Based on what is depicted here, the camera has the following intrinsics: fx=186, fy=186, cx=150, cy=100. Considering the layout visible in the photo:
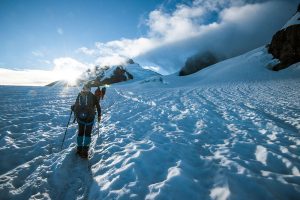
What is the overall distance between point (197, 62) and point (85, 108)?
148m

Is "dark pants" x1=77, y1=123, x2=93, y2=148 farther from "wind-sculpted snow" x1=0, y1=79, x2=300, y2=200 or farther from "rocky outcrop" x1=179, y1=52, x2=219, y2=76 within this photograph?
"rocky outcrop" x1=179, y1=52, x2=219, y2=76

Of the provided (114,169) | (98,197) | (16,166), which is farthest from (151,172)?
(16,166)

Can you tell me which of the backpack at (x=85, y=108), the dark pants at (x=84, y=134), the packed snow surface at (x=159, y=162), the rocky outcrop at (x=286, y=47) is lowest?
the packed snow surface at (x=159, y=162)

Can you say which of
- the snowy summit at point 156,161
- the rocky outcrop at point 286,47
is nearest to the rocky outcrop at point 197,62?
the rocky outcrop at point 286,47

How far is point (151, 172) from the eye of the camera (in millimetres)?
4996

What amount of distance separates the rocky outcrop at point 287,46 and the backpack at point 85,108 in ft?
194

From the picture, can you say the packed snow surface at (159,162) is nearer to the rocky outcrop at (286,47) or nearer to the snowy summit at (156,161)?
the snowy summit at (156,161)

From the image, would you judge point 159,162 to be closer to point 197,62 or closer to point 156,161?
point 156,161

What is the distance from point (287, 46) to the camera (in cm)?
5528

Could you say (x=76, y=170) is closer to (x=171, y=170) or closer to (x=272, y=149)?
(x=171, y=170)

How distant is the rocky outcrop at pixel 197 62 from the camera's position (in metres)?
140

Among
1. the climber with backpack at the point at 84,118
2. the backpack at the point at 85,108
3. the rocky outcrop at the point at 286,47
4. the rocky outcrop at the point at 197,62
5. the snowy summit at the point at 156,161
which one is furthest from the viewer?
the rocky outcrop at the point at 197,62

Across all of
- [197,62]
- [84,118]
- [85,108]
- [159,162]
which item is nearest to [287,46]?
[159,162]

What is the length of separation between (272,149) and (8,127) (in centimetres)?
1090
